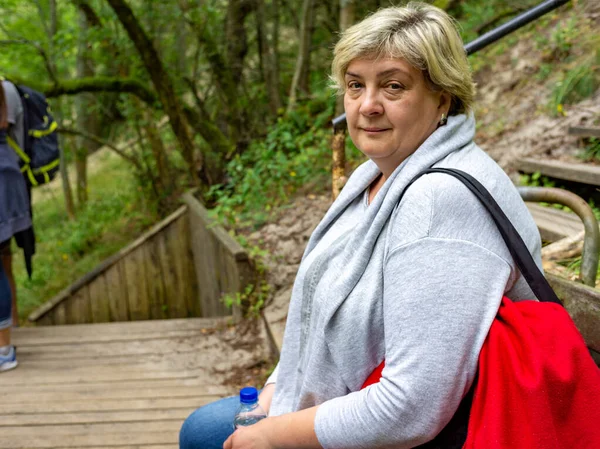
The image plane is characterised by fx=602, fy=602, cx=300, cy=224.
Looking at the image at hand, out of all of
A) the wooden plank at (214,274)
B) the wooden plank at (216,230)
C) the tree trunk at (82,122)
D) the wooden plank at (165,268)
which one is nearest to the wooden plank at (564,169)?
the wooden plank at (216,230)

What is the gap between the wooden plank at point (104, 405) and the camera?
11.5ft

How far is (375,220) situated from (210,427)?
3.26 feet

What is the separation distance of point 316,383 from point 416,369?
0.37 meters

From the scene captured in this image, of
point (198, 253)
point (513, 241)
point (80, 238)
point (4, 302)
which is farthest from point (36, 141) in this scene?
point (80, 238)

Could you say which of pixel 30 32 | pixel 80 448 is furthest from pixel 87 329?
pixel 30 32

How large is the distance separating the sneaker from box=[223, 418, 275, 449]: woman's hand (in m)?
3.14

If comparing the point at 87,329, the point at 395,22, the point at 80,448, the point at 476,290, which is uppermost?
the point at 395,22

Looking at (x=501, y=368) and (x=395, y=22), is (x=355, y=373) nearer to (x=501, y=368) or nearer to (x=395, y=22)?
(x=501, y=368)

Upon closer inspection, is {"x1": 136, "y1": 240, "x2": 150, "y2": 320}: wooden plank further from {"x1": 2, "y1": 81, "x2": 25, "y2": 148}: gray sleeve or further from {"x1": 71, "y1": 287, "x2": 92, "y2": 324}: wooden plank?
{"x1": 2, "y1": 81, "x2": 25, "y2": 148}: gray sleeve

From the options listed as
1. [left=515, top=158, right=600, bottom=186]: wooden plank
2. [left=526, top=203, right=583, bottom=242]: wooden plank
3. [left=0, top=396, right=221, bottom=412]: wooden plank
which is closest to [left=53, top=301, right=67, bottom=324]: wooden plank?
[left=0, top=396, right=221, bottom=412]: wooden plank

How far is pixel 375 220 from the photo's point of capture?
1.40 metres

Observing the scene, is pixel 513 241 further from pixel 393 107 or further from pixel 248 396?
pixel 248 396

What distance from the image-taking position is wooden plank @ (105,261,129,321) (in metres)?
6.63

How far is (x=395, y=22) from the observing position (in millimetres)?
1443
